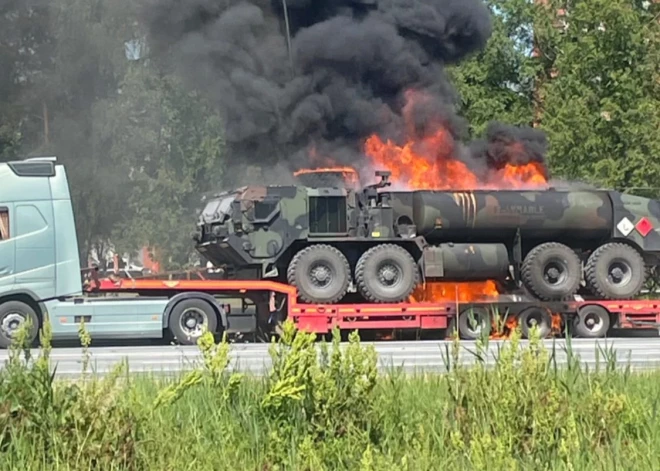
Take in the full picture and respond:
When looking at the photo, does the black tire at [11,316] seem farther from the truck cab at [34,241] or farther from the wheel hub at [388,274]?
the wheel hub at [388,274]

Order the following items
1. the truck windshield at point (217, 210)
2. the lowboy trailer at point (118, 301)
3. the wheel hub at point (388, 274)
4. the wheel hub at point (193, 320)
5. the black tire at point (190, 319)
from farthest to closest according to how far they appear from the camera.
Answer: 1. the truck windshield at point (217, 210)
2. the wheel hub at point (388, 274)
3. the wheel hub at point (193, 320)
4. the black tire at point (190, 319)
5. the lowboy trailer at point (118, 301)

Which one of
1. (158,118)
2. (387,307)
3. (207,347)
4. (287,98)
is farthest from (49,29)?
(207,347)

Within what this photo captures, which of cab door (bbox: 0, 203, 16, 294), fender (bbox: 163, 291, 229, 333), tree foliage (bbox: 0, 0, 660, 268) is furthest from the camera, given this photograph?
tree foliage (bbox: 0, 0, 660, 268)

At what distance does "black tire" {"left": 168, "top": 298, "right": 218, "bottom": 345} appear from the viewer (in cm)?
1878

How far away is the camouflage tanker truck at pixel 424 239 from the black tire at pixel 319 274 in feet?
0.06

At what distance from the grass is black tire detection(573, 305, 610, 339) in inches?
530

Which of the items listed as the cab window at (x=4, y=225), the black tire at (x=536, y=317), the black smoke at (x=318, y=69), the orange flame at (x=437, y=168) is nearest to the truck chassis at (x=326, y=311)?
the black tire at (x=536, y=317)

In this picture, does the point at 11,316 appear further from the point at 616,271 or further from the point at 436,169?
the point at 616,271

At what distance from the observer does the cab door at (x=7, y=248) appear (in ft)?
60.2

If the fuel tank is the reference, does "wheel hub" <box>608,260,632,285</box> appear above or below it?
below

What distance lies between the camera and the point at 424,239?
20172 mm

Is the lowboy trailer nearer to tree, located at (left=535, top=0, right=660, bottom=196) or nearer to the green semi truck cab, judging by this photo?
the green semi truck cab

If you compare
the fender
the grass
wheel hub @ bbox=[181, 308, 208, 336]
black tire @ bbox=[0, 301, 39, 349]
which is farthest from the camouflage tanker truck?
the grass

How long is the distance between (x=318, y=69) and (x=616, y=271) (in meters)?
9.15
